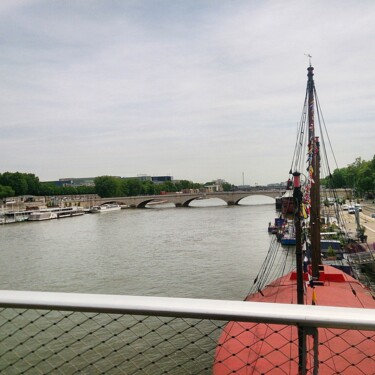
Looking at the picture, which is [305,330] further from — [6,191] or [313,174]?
[6,191]

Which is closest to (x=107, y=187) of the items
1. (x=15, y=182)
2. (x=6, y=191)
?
(x=15, y=182)

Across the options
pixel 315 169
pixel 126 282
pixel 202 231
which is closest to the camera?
pixel 315 169

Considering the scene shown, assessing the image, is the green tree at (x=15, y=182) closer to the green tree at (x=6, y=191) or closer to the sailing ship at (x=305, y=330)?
the green tree at (x=6, y=191)

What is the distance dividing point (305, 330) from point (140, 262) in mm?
18047

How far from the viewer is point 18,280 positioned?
1562 centimetres

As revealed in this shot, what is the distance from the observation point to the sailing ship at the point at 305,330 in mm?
1859

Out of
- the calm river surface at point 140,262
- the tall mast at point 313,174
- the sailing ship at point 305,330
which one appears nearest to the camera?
the sailing ship at point 305,330

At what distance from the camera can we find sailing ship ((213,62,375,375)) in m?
1.86

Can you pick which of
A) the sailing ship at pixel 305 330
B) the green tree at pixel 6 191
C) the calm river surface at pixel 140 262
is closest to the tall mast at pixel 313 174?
the sailing ship at pixel 305 330

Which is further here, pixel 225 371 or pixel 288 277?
pixel 288 277

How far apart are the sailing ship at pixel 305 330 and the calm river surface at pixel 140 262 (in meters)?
4.01

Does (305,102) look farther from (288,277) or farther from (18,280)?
(18,280)

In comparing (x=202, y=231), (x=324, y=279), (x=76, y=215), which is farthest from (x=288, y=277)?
(x=76, y=215)

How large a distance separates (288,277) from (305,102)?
4.78 meters
